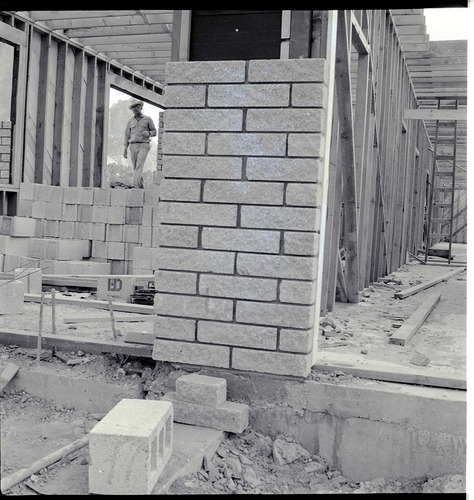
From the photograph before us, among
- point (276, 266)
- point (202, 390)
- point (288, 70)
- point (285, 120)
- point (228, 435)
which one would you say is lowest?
point (228, 435)

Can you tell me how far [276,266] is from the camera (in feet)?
10.5

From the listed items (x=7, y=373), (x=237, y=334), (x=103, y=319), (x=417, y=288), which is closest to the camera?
(x=237, y=334)

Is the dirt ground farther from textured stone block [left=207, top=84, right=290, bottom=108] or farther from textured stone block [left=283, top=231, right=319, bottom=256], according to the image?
textured stone block [left=207, top=84, right=290, bottom=108]

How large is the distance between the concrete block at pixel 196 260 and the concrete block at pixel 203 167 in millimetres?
435

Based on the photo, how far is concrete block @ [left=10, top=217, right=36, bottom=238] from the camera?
9.55 metres

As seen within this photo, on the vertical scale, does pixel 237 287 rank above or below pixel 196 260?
below

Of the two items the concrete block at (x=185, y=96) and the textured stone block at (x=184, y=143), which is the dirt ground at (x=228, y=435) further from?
the concrete block at (x=185, y=96)

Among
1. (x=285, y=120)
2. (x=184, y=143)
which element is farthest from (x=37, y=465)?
(x=285, y=120)

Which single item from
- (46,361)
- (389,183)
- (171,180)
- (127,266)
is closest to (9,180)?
(127,266)

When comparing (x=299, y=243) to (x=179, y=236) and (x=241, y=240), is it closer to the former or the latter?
(x=241, y=240)

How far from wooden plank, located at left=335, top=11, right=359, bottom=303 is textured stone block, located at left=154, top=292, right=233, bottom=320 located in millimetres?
2359

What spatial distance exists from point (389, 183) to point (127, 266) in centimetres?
467

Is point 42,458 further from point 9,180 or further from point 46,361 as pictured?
point 9,180

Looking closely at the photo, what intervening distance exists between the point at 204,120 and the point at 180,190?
42 cm
